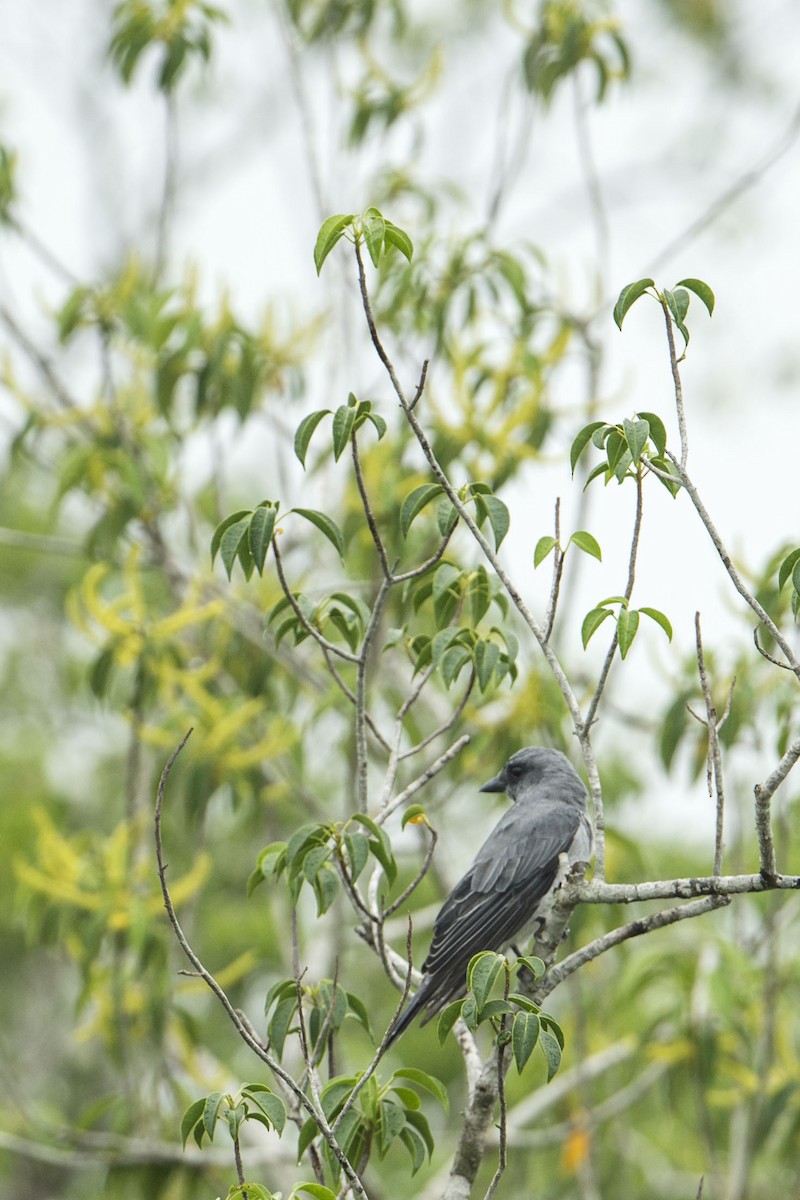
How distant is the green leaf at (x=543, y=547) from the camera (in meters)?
2.61

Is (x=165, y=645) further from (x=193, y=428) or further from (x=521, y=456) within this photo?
(x=521, y=456)

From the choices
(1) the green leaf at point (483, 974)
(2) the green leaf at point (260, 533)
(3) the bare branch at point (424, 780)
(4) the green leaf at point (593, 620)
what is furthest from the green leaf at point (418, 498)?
(1) the green leaf at point (483, 974)

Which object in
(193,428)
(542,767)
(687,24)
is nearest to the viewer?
(542,767)

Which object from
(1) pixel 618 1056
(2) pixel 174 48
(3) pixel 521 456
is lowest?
(1) pixel 618 1056

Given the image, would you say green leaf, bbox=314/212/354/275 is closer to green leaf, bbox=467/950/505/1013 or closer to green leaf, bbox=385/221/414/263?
green leaf, bbox=385/221/414/263

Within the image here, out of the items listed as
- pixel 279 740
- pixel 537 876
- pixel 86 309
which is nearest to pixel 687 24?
pixel 86 309

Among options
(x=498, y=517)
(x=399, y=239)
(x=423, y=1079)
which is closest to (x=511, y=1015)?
(x=423, y=1079)

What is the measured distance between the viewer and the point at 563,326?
18.0 ft

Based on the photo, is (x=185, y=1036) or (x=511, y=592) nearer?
(x=511, y=592)

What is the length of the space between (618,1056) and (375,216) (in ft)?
13.6

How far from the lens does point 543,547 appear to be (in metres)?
2.64

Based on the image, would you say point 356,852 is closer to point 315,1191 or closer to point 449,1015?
point 449,1015

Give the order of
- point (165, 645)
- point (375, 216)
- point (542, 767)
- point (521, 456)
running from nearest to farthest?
1. point (375, 216)
2. point (542, 767)
3. point (165, 645)
4. point (521, 456)

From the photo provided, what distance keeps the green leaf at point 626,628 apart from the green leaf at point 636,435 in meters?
0.30
